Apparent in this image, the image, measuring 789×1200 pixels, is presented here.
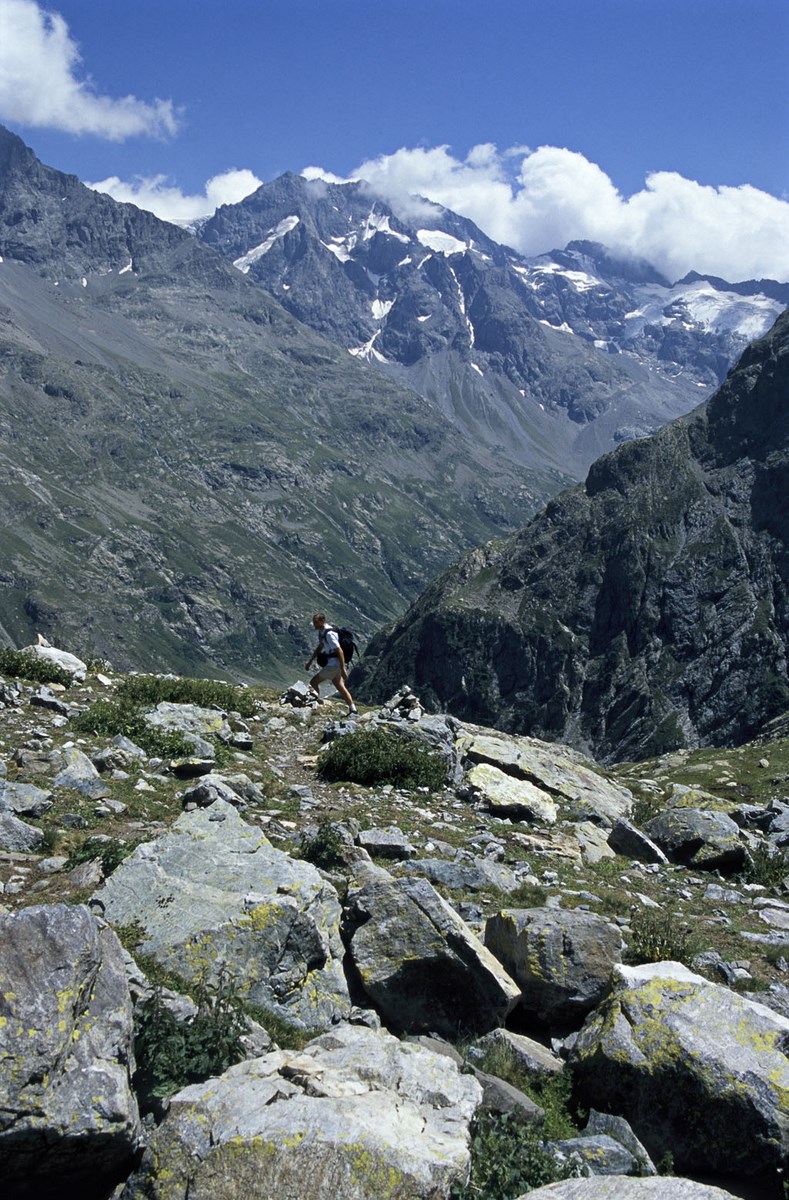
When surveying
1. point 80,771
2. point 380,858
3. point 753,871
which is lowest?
point 80,771

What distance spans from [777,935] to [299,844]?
8621 mm

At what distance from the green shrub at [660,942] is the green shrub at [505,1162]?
4.22 m

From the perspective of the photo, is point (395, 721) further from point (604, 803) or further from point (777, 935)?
point (777, 935)

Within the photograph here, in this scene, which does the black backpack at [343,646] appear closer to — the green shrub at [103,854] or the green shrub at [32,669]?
the green shrub at [32,669]

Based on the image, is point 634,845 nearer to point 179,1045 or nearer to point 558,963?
point 558,963

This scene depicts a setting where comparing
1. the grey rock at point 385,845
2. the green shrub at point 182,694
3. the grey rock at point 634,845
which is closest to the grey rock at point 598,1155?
the grey rock at point 385,845

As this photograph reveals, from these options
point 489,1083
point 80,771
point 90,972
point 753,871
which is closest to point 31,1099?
point 90,972

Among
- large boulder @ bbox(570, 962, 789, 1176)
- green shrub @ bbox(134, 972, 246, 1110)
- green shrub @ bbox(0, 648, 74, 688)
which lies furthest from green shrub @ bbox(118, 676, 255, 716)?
large boulder @ bbox(570, 962, 789, 1176)

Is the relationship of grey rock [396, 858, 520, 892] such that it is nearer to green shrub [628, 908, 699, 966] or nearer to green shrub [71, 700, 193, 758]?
green shrub [628, 908, 699, 966]

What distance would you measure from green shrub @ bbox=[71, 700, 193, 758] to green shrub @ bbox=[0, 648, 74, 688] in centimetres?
434

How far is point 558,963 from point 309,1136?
15.8 feet

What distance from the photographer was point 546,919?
1174 centimetres

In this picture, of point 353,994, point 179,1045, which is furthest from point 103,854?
point 353,994

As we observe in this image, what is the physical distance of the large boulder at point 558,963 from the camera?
1118 cm
